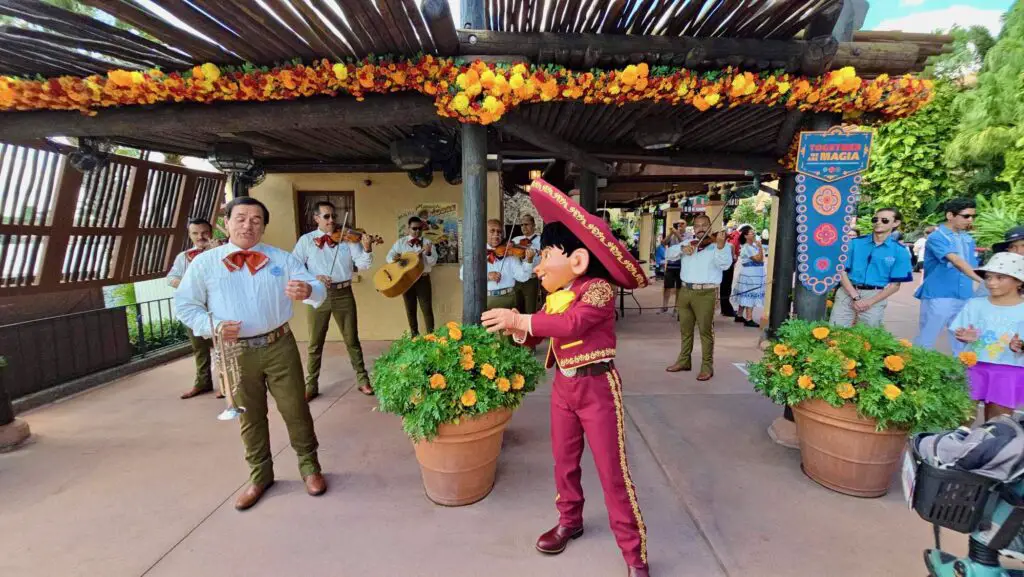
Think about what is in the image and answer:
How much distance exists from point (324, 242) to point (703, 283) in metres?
4.19

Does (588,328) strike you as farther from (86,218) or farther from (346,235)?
(86,218)

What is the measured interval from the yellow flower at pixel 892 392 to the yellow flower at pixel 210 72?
185 inches

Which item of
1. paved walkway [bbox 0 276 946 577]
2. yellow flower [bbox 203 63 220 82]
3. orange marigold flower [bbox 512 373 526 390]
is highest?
yellow flower [bbox 203 63 220 82]

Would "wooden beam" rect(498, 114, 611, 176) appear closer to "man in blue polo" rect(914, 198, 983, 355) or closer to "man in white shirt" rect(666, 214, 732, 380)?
"man in white shirt" rect(666, 214, 732, 380)

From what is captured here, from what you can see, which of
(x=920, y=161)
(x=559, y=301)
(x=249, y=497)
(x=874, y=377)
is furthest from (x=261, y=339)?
(x=920, y=161)

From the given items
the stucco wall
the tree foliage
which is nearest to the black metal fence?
the stucco wall

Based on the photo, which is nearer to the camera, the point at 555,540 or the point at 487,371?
the point at 555,540

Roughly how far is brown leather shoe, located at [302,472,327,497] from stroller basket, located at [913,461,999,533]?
9.85 ft

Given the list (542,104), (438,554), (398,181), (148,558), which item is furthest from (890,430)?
(398,181)

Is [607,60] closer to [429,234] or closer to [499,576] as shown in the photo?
[499,576]

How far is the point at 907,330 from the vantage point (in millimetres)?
7551

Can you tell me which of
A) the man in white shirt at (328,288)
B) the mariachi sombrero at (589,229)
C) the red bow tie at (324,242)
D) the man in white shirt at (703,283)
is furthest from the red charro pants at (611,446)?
the red bow tie at (324,242)

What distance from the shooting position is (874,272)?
13.6 ft

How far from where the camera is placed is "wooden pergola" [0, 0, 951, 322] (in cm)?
257
